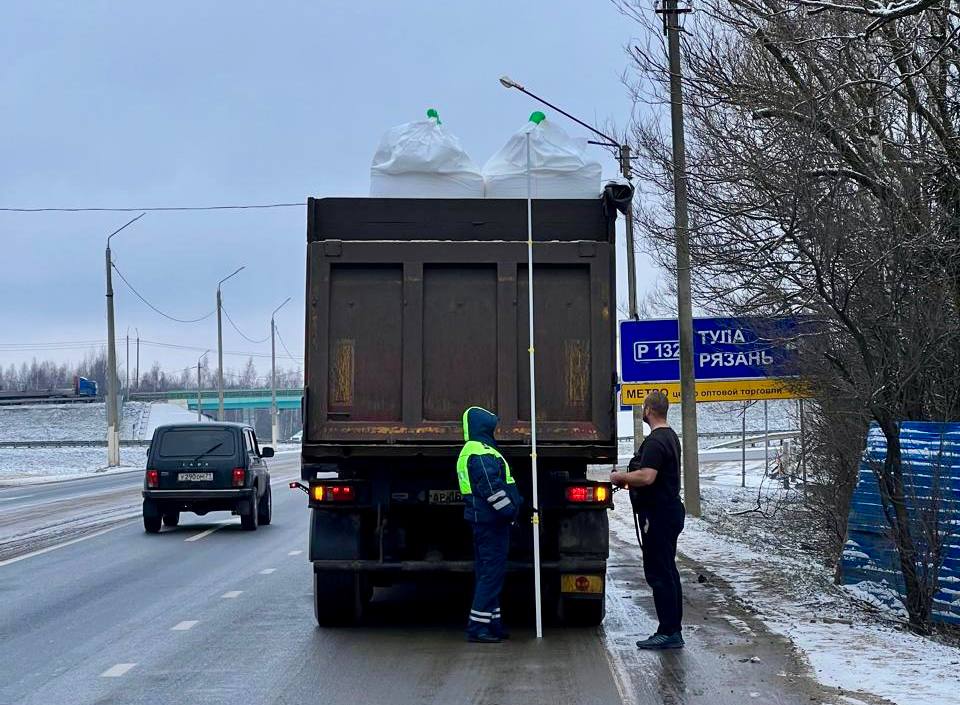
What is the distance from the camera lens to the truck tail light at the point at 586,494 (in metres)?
9.80

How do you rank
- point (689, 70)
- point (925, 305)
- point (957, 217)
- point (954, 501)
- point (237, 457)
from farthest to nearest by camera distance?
point (237, 457), point (689, 70), point (957, 217), point (925, 305), point (954, 501)

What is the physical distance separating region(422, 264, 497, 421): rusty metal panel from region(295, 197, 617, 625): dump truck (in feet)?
0.04

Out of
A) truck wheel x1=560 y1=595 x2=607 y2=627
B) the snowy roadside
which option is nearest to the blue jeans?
truck wheel x1=560 y1=595 x2=607 y2=627

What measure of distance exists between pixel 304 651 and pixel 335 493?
125cm

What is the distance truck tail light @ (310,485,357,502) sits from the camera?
9.83 metres

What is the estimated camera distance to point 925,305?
1003cm

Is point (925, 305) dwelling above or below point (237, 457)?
above

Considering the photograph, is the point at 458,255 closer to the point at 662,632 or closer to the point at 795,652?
the point at 662,632

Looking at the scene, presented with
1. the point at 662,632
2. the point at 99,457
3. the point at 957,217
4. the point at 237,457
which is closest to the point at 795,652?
the point at 662,632

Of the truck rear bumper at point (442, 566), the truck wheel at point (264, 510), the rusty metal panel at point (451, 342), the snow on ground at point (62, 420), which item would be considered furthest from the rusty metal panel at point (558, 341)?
the snow on ground at point (62, 420)

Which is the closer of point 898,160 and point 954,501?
point 954,501

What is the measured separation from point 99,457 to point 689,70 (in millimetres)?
55483

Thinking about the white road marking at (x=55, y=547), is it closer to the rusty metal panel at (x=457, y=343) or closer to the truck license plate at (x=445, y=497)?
the truck license plate at (x=445, y=497)

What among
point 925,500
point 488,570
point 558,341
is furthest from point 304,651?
point 925,500
